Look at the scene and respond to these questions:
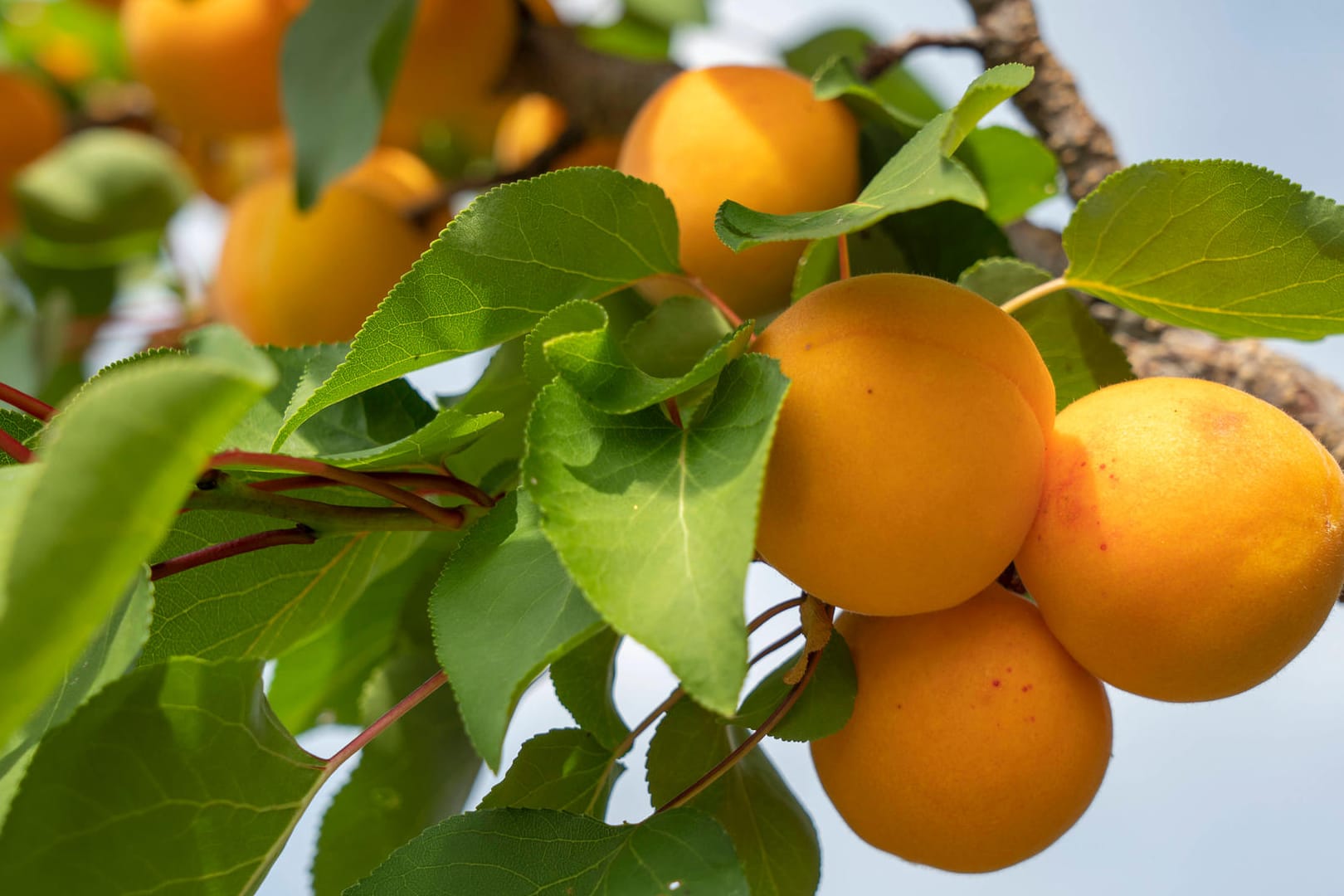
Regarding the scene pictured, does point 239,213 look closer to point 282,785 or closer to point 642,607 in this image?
point 282,785

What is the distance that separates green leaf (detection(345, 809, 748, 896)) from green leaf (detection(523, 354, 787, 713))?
12 centimetres

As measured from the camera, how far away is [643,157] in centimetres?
63

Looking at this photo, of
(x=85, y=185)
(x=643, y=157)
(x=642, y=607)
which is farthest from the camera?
(x=85, y=185)

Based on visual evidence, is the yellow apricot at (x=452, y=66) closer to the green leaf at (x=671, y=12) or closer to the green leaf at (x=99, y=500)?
the green leaf at (x=671, y=12)

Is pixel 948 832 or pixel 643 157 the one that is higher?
pixel 643 157

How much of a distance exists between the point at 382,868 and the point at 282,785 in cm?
5

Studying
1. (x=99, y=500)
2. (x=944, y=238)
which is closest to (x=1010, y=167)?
(x=944, y=238)

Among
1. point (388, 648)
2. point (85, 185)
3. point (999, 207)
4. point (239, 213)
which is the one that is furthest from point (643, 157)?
point (85, 185)

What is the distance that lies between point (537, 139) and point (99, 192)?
471 mm

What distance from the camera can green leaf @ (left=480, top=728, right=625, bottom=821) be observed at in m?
0.48

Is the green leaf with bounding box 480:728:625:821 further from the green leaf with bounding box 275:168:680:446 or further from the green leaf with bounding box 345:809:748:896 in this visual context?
the green leaf with bounding box 275:168:680:446

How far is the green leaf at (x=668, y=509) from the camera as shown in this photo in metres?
0.29

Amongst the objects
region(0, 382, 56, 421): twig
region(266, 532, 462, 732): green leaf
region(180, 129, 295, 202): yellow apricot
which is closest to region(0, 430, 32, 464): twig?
region(0, 382, 56, 421): twig

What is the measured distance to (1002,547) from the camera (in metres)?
0.38
